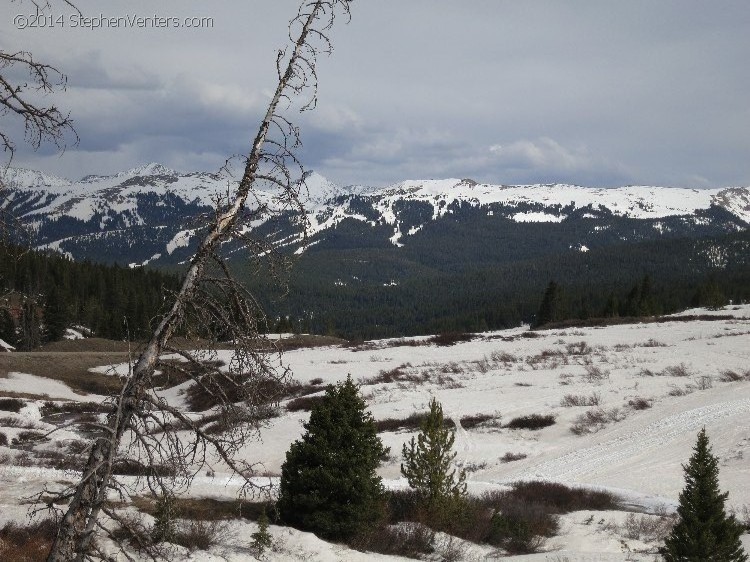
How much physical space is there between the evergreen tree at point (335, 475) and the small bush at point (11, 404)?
1033 inches

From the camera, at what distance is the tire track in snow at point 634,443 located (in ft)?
73.0

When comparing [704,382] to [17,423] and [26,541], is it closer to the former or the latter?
[26,541]

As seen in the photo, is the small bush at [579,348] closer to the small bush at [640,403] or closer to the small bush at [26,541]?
the small bush at [640,403]

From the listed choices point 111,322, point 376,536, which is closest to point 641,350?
point 376,536

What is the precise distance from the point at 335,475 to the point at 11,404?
2881 cm

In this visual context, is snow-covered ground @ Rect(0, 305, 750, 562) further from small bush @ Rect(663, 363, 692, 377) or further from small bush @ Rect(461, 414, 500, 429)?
→ small bush @ Rect(461, 414, 500, 429)

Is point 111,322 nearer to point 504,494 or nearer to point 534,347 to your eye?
point 534,347

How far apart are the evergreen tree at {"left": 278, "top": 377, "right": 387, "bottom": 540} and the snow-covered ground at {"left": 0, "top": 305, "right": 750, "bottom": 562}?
65 centimetres

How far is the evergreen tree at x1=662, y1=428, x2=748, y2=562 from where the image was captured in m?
10.2

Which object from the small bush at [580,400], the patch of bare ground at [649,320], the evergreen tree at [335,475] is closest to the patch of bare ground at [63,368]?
the small bush at [580,400]

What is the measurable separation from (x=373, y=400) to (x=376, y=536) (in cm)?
2091

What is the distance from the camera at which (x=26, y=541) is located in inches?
422

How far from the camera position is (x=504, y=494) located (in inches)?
699

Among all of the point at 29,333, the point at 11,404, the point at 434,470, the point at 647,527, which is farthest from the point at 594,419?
the point at 29,333
